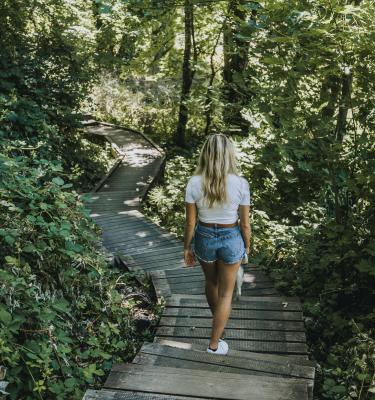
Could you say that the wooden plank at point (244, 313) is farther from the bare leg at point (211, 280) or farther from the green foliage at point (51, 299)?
the bare leg at point (211, 280)

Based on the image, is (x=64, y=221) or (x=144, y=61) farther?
(x=144, y=61)

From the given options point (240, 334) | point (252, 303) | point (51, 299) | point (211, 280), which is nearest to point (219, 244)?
point (211, 280)

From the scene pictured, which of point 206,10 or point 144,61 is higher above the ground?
point 206,10

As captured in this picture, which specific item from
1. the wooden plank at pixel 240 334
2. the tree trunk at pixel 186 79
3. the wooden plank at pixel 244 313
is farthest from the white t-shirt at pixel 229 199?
the tree trunk at pixel 186 79

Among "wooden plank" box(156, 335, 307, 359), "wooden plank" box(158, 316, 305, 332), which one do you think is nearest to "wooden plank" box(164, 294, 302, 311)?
"wooden plank" box(158, 316, 305, 332)

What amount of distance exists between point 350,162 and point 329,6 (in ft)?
5.68

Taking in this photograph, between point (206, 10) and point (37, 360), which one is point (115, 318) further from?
point (206, 10)

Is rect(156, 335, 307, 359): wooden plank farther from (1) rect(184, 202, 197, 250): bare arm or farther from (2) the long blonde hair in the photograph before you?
(2) the long blonde hair

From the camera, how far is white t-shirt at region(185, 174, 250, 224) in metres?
3.62

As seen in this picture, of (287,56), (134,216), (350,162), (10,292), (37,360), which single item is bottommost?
(134,216)

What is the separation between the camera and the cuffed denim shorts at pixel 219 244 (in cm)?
368

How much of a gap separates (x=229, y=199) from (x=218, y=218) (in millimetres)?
185

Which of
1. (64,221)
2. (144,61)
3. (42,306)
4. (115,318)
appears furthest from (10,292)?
(144,61)

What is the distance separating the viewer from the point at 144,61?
19812 millimetres
